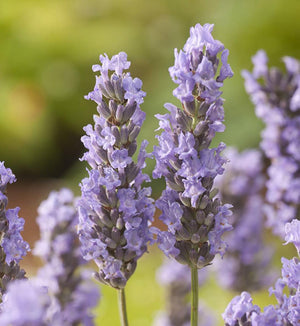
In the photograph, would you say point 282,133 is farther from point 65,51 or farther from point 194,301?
point 65,51

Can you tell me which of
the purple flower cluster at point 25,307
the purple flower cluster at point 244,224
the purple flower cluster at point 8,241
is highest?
the purple flower cluster at point 244,224

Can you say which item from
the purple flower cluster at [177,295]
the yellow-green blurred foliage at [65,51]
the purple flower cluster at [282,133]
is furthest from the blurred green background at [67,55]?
the purple flower cluster at [282,133]

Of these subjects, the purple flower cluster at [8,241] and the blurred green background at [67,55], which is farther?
the blurred green background at [67,55]

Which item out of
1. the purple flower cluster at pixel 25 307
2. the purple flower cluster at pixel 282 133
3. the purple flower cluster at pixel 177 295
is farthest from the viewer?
the purple flower cluster at pixel 177 295

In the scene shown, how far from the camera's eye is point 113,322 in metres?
2.07

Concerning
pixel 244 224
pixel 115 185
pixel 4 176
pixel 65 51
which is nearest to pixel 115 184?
pixel 115 185

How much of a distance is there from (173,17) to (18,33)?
3.43ft

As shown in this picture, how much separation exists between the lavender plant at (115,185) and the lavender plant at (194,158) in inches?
1.0

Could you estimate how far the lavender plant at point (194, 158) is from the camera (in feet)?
2.02

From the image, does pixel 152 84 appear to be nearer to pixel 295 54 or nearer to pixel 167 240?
pixel 295 54

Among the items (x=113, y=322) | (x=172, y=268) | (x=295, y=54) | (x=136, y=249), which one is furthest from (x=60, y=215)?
(x=295, y=54)

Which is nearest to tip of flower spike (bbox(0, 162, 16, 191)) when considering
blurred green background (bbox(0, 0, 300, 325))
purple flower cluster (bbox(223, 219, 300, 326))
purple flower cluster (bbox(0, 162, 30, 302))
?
purple flower cluster (bbox(0, 162, 30, 302))

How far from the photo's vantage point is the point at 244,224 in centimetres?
133

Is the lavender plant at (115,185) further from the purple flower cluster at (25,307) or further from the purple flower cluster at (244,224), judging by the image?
the purple flower cluster at (244,224)
